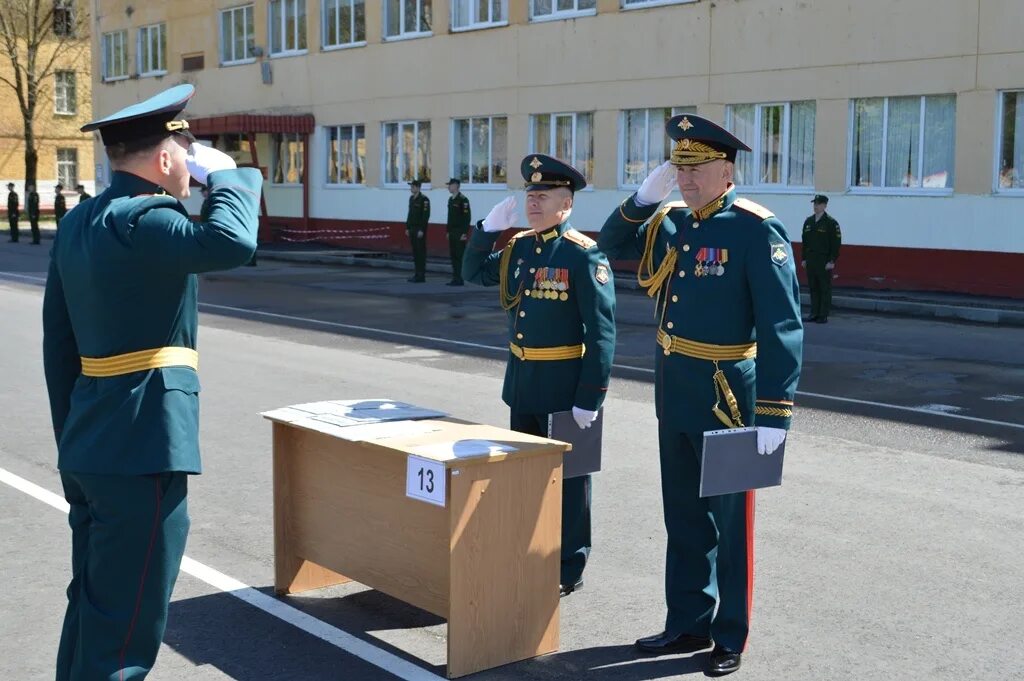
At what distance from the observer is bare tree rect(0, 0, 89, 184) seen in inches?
2034

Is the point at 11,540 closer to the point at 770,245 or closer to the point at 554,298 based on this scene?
the point at 554,298

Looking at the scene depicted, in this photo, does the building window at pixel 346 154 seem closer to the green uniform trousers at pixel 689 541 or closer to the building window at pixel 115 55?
the building window at pixel 115 55

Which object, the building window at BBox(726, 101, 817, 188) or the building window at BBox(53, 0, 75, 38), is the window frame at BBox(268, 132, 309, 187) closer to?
the building window at BBox(726, 101, 817, 188)

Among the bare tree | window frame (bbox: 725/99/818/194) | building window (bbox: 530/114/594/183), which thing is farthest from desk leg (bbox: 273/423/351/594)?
the bare tree

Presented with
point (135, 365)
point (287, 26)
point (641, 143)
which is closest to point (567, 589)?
point (135, 365)

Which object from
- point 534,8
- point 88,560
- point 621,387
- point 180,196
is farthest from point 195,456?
point 534,8

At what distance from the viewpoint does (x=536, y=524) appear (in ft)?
17.1

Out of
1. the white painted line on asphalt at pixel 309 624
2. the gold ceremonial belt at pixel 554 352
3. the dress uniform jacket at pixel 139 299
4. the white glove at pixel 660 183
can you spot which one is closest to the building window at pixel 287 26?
the white painted line on asphalt at pixel 309 624

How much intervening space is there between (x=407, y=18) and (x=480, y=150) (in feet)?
14.9

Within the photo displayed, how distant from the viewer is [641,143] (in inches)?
1086

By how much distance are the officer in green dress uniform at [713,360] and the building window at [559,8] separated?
23.6 metres

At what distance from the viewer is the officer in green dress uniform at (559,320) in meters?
6.03

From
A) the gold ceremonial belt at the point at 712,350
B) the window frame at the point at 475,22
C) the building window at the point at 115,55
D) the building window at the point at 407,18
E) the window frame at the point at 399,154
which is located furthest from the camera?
the building window at the point at 115,55

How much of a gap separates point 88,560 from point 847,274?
21.1 meters
